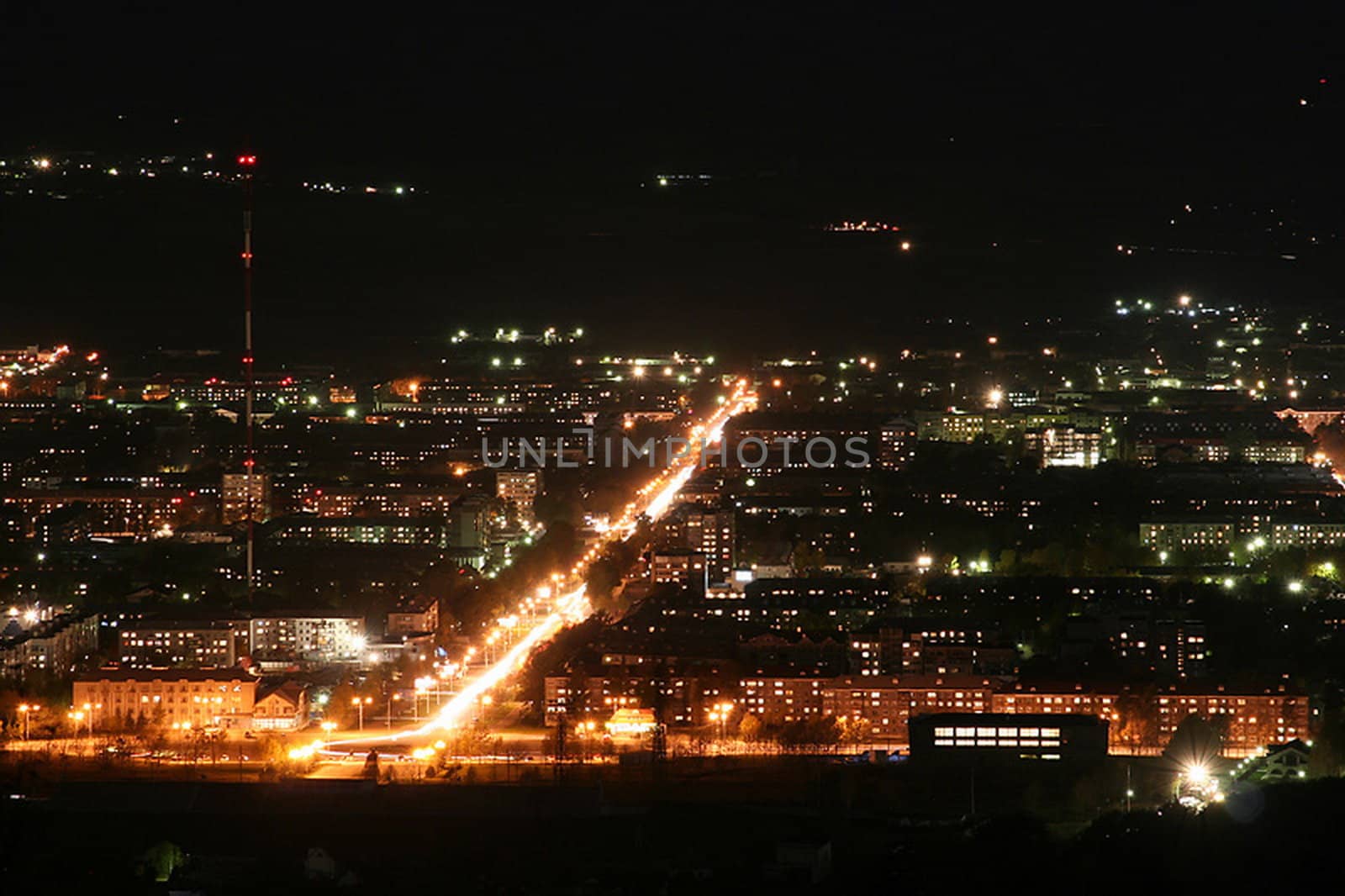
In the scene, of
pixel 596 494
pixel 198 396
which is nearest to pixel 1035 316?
pixel 198 396

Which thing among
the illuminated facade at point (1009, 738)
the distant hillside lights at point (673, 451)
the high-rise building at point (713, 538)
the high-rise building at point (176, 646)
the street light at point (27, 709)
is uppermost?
the distant hillside lights at point (673, 451)

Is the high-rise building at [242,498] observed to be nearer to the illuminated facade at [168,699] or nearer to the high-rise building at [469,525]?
the high-rise building at [469,525]

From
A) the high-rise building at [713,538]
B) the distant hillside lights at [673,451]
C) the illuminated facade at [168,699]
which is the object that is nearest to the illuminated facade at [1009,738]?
the illuminated facade at [168,699]

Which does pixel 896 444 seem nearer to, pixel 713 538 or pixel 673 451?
pixel 673 451

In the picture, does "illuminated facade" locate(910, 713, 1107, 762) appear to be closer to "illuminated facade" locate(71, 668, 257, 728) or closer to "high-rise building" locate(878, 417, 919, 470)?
"illuminated facade" locate(71, 668, 257, 728)

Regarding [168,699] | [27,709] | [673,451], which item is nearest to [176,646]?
[168,699]

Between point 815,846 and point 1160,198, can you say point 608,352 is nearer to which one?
point 1160,198

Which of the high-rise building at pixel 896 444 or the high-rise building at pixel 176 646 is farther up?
the high-rise building at pixel 896 444

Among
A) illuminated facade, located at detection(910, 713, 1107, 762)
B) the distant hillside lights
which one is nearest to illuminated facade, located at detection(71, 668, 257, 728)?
illuminated facade, located at detection(910, 713, 1107, 762)
